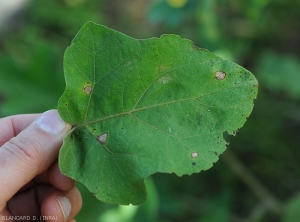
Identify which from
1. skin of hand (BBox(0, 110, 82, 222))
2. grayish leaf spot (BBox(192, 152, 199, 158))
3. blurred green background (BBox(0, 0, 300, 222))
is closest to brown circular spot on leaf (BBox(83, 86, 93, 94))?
skin of hand (BBox(0, 110, 82, 222))

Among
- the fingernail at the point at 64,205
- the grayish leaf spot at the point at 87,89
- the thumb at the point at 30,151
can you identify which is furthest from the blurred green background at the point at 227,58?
the grayish leaf spot at the point at 87,89

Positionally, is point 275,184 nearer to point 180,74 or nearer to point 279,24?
point 279,24

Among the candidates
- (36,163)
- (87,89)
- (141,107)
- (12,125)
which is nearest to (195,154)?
(141,107)

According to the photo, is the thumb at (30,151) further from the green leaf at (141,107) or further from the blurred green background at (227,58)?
the blurred green background at (227,58)

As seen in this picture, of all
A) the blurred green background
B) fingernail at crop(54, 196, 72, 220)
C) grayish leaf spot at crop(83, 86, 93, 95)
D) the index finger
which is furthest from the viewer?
the blurred green background

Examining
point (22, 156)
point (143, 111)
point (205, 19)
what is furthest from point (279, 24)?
point (22, 156)

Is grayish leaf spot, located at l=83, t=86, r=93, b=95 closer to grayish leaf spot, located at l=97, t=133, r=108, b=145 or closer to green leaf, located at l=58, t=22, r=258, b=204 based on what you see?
green leaf, located at l=58, t=22, r=258, b=204
